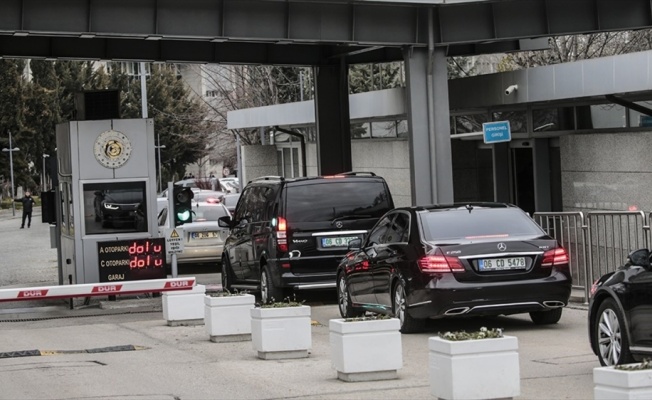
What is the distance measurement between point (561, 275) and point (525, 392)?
4.27 meters

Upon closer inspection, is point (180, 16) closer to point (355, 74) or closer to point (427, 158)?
point (427, 158)

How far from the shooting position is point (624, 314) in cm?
1077

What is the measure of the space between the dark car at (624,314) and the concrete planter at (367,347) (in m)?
1.71

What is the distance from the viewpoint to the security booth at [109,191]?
22.8 meters

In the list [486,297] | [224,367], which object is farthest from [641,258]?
[224,367]

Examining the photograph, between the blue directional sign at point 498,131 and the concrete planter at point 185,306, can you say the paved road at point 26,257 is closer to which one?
the blue directional sign at point 498,131

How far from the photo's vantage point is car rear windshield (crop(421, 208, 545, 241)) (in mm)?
14812

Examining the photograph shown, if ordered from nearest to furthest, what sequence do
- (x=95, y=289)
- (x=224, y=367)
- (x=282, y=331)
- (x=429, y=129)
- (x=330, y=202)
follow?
(x=224, y=367) → (x=282, y=331) → (x=330, y=202) → (x=95, y=289) → (x=429, y=129)

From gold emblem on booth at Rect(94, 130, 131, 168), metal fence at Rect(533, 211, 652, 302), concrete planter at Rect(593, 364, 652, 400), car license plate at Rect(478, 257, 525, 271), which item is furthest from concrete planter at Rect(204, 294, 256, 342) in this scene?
gold emblem on booth at Rect(94, 130, 131, 168)

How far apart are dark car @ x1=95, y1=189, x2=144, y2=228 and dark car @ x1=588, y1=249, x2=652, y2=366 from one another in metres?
13.0

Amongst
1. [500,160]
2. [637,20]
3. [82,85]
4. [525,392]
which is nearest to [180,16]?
[637,20]

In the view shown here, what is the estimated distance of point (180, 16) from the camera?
2431 centimetres

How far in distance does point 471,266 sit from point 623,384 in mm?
6513

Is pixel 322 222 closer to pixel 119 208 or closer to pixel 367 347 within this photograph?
pixel 119 208
